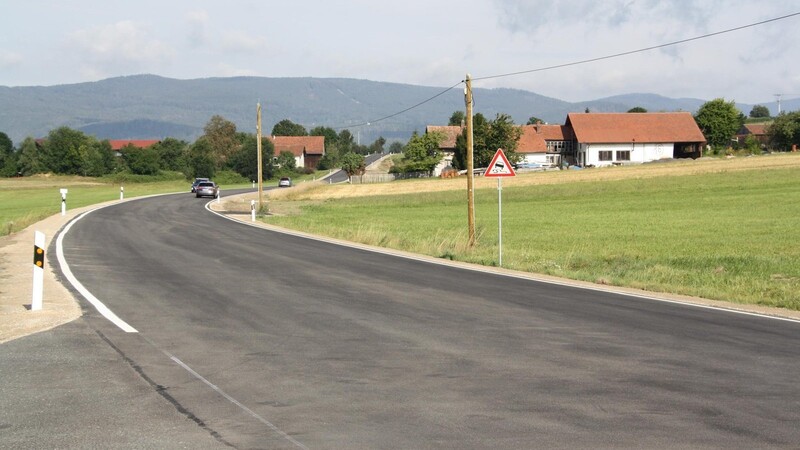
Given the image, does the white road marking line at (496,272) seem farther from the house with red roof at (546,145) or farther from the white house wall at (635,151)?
the house with red roof at (546,145)

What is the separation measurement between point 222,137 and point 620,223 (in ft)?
399

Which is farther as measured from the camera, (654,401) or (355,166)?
(355,166)

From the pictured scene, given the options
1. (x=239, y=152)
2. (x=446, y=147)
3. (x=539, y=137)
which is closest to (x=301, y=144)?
(x=239, y=152)

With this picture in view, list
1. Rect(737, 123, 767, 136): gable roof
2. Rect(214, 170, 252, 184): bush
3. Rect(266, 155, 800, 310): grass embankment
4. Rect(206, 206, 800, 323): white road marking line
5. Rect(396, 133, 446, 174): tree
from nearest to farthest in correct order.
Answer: Rect(206, 206, 800, 323): white road marking line < Rect(266, 155, 800, 310): grass embankment < Rect(396, 133, 446, 174): tree < Rect(214, 170, 252, 184): bush < Rect(737, 123, 767, 136): gable roof

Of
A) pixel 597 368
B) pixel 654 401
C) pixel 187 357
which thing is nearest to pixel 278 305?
pixel 187 357

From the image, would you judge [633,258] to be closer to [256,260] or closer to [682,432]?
[256,260]

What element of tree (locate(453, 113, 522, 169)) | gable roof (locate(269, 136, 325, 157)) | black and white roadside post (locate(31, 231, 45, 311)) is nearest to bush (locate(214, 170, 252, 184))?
tree (locate(453, 113, 522, 169))

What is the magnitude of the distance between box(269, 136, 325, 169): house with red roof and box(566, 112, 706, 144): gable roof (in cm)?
6782

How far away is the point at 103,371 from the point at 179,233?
79.9ft

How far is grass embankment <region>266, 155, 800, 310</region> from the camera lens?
2009 centimetres

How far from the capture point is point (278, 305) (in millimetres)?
13891

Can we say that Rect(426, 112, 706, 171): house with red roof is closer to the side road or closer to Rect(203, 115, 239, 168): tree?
Rect(203, 115, 239, 168): tree

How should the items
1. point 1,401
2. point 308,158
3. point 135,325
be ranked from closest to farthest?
point 1,401
point 135,325
point 308,158

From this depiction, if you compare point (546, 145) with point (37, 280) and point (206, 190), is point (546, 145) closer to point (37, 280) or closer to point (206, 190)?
point (206, 190)
